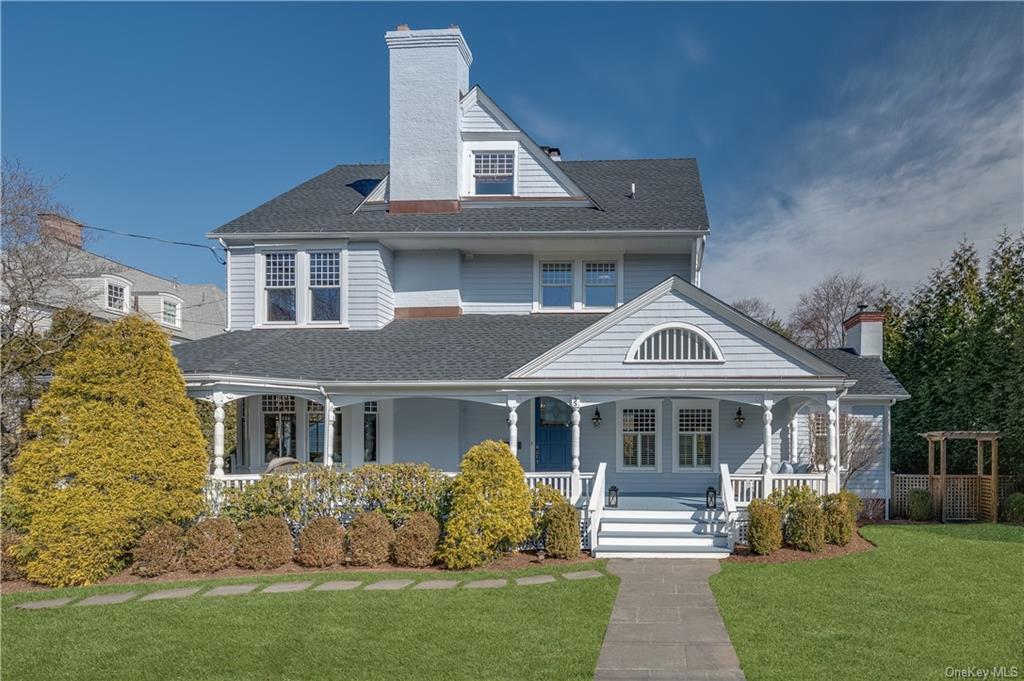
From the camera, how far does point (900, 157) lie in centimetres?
2403

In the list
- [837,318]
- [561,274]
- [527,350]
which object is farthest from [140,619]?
[837,318]

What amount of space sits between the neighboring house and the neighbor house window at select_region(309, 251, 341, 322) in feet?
25.8

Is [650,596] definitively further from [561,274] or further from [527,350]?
[561,274]

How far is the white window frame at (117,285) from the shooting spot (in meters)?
28.9

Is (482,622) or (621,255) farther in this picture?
(621,255)

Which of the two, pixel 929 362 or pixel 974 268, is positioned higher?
pixel 974 268

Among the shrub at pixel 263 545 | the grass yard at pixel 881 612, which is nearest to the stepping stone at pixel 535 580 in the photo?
the grass yard at pixel 881 612

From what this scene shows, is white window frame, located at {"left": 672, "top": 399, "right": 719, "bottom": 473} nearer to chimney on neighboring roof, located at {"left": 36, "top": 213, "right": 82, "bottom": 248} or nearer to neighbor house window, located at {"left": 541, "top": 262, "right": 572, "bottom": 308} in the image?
neighbor house window, located at {"left": 541, "top": 262, "right": 572, "bottom": 308}

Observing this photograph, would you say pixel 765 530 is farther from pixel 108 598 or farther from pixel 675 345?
pixel 108 598

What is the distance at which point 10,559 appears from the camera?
11.8 meters

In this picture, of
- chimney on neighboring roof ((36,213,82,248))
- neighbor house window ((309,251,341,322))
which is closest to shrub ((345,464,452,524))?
neighbor house window ((309,251,341,322))

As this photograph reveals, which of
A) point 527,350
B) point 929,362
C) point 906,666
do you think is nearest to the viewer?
point 906,666

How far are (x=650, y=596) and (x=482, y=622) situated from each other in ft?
8.86

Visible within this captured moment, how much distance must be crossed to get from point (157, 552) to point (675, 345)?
10547 mm
